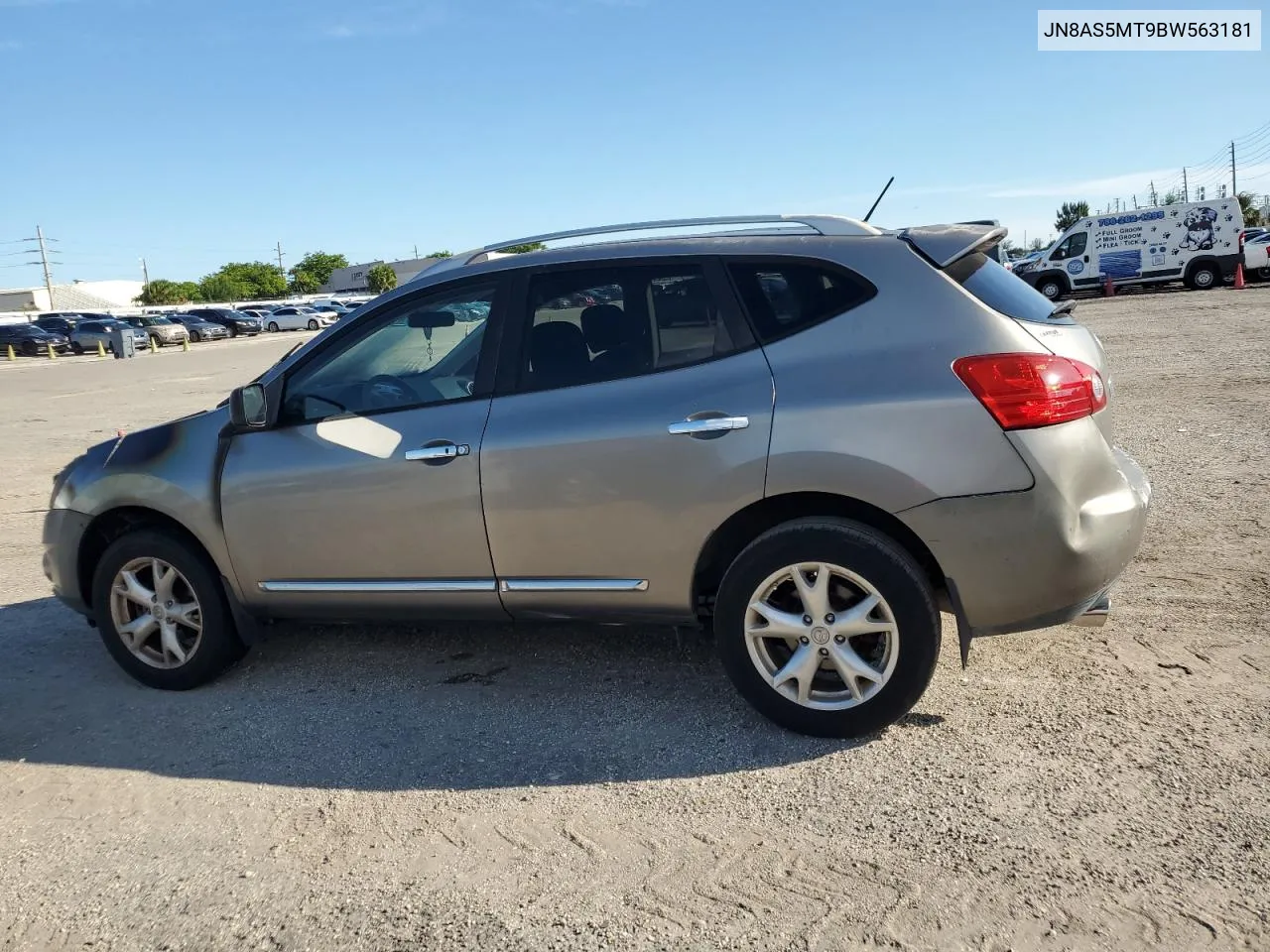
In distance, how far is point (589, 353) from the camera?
3.90 meters

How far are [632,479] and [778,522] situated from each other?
0.56 meters

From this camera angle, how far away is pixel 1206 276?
30.1m

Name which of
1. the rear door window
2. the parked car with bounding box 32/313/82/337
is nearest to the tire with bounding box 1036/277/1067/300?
the rear door window

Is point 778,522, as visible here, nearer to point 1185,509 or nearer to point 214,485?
point 214,485

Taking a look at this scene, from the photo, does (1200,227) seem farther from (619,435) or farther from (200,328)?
(200,328)

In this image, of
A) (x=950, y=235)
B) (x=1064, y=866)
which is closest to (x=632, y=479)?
(x=950, y=235)

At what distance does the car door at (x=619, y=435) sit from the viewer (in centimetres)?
361

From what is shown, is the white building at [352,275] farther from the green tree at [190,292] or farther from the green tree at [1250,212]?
the green tree at [1250,212]

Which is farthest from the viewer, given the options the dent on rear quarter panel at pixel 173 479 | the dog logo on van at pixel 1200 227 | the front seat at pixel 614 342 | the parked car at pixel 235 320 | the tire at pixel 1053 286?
the parked car at pixel 235 320

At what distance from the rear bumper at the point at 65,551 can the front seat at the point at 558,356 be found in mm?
2278

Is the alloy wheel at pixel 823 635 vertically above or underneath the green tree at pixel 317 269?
underneath

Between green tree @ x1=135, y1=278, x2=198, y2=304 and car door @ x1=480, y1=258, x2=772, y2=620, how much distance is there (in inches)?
4902

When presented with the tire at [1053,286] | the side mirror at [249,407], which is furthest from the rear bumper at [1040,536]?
the tire at [1053,286]

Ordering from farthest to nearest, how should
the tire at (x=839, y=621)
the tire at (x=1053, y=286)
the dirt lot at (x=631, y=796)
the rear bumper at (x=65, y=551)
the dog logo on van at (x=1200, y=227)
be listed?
the tire at (x=1053, y=286), the dog logo on van at (x=1200, y=227), the rear bumper at (x=65, y=551), the tire at (x=839, y=621), the dirt lot at (x=631, y=796)
